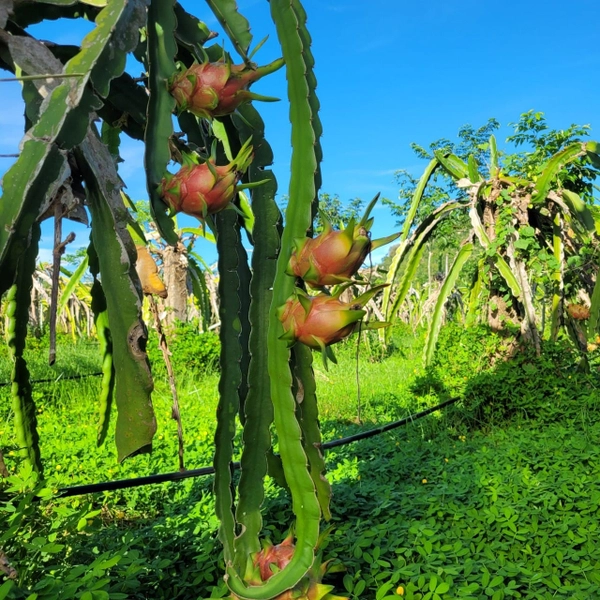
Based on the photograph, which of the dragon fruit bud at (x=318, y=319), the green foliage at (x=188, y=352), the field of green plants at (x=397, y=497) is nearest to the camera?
the dragon fruit bud at (x=318, y=319)

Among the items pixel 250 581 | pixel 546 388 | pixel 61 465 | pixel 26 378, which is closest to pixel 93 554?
pixel 26 378

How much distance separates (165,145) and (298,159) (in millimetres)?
148

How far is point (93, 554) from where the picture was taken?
1.35 meters

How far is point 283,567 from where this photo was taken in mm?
629

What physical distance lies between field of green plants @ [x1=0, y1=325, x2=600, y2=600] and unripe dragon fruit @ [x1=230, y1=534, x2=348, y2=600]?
10 cm

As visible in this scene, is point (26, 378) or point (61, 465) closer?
point (26, 378)

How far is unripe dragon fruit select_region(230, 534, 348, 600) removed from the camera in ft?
2.03

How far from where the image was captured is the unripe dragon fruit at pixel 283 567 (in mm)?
618

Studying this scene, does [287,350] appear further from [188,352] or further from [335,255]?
[188,352]

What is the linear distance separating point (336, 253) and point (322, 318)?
2.5 inches

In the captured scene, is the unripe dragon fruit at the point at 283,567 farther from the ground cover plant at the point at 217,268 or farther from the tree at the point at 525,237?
the tree at the point at 525,237

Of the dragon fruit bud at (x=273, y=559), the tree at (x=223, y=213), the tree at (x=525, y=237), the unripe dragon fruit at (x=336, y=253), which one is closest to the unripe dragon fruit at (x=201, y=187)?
the tree at (x=223, y=213)

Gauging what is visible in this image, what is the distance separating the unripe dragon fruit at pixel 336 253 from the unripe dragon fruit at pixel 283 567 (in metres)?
0.30

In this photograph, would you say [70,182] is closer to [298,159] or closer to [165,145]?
[165,145]
